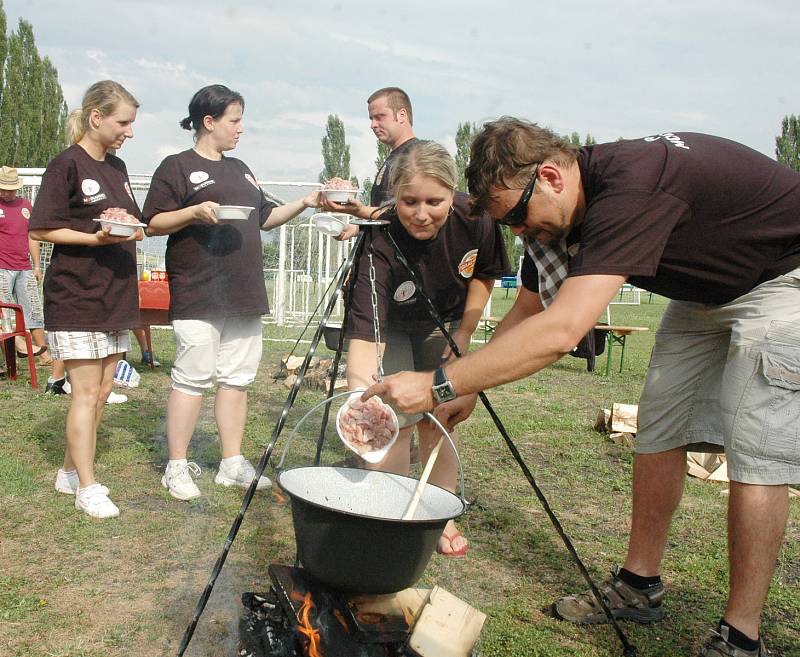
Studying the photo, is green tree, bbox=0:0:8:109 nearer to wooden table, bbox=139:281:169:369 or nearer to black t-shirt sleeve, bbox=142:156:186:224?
wooden table, bbox=139:281:169:369

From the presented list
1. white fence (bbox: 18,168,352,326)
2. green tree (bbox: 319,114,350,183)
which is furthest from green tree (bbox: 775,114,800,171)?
white fence (bbox: 18,168,352,326)

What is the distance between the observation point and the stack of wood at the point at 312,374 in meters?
7.21

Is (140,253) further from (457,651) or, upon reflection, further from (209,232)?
(457,651)

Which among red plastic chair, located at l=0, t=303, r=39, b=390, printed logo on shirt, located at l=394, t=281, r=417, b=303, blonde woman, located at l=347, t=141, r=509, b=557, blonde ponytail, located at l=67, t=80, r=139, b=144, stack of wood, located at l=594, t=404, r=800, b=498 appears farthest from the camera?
red plastic chair, located at l=0, t=303, r=39, b=390

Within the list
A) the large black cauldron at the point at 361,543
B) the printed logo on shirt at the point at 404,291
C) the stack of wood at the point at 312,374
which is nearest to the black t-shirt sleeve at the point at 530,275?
the printed logo on shirt at the point at 404,291

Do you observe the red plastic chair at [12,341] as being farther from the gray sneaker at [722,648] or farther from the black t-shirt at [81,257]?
the gray sneaker at [722,648]

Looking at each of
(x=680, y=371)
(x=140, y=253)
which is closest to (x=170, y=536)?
(x=680, y=371)

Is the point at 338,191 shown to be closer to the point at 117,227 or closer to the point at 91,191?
the point at 117,227

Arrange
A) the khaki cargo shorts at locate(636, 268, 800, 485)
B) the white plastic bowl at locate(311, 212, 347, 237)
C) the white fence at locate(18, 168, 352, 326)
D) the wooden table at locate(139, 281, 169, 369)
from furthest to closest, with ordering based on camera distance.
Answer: the white fence at locate(18, 168, 352, 326) < the wooden table at locate(139, 281, 169, 369) < the white plastic bowl at locate(311, 212, 347, 237) < the khaki cargo shorts at locate(636, 268, 800, 485)

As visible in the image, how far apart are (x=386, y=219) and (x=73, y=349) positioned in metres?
1.59

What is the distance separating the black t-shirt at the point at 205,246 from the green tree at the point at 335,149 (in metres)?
12.1

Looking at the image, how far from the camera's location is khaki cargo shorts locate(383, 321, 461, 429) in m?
3.63

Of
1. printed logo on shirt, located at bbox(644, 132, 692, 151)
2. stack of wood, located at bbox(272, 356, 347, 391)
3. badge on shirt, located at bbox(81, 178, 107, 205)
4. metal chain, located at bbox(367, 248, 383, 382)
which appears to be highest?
printed logo on shirt, located at bbox(644, 132, 692, 151)

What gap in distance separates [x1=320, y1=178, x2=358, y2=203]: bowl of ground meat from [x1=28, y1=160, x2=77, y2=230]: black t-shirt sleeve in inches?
47.3
